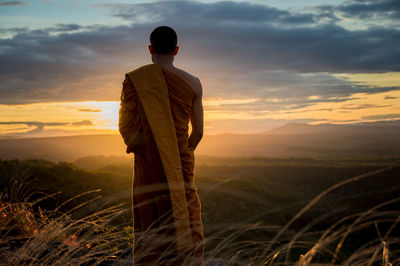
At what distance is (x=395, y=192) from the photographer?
1705cm

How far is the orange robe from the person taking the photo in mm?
3682

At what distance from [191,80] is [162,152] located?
0.91 meters

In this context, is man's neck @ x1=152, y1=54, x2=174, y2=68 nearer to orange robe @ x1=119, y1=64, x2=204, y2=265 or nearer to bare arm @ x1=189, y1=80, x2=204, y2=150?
orange robe @ x1=119, y1=64, x2=204, y2=265

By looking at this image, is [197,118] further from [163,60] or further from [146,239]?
[146,239]

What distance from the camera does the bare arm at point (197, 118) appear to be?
404 cm

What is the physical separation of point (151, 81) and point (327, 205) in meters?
17.5

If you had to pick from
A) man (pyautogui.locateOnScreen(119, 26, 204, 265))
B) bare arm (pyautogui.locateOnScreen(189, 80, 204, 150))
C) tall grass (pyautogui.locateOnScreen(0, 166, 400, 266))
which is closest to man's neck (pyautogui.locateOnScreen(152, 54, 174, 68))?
man (pyautogui.locateOnScreen(119, 26, 204, 265))

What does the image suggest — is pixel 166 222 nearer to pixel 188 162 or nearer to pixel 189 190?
pixel 189 190

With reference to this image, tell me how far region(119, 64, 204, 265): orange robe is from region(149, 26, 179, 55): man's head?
21 centimetres

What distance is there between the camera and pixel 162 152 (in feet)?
12.1

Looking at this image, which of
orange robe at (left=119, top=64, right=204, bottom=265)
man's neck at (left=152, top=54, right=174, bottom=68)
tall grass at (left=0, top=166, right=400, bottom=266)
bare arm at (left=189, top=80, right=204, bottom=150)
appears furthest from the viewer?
bare arm at (left=189, top=80, right=204, bottom=150)

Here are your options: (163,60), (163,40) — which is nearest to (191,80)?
(163,60)

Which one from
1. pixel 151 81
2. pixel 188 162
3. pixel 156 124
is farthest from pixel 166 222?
pixel 151 81

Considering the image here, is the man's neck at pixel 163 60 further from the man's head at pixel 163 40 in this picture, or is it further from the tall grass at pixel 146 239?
the tall grass at pixel 146 239
